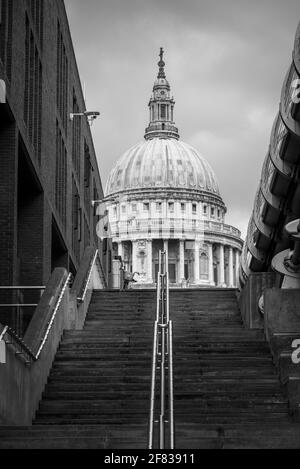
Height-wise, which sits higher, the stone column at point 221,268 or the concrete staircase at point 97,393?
the stone column at point 221,268

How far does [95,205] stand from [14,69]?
24.1 m

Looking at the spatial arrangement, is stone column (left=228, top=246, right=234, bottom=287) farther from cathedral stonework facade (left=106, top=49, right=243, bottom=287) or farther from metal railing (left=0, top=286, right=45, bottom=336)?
metal railing (left=0, top=286, right=45, bottom=336)

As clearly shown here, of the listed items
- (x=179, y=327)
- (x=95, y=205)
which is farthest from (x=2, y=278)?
(x=95, y=205)

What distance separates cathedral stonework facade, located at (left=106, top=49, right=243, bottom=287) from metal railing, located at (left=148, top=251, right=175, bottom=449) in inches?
4151

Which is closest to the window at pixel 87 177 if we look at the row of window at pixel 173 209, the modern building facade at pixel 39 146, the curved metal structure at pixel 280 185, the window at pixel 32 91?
the modern building facade at pixel 39 146

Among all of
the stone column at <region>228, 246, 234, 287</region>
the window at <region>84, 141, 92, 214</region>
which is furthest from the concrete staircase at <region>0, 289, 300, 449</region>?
the stone column at <region>228, 246, 234, 287</region>

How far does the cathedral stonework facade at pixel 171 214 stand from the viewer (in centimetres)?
13425

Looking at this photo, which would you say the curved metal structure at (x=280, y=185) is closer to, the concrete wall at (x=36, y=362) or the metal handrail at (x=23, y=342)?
the concrete wall at (x=36, y=362)

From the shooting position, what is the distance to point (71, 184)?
3462cm

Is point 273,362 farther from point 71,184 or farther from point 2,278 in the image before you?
point 71,184

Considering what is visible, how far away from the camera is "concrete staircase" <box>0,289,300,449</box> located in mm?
13078

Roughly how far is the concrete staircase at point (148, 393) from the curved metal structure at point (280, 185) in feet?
9.54

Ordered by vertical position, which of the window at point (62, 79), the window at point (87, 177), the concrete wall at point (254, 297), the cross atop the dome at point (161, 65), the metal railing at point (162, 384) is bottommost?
the metal railing at point (162, 384)

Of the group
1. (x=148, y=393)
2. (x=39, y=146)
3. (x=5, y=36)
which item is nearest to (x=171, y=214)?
(x=39, y=146)
